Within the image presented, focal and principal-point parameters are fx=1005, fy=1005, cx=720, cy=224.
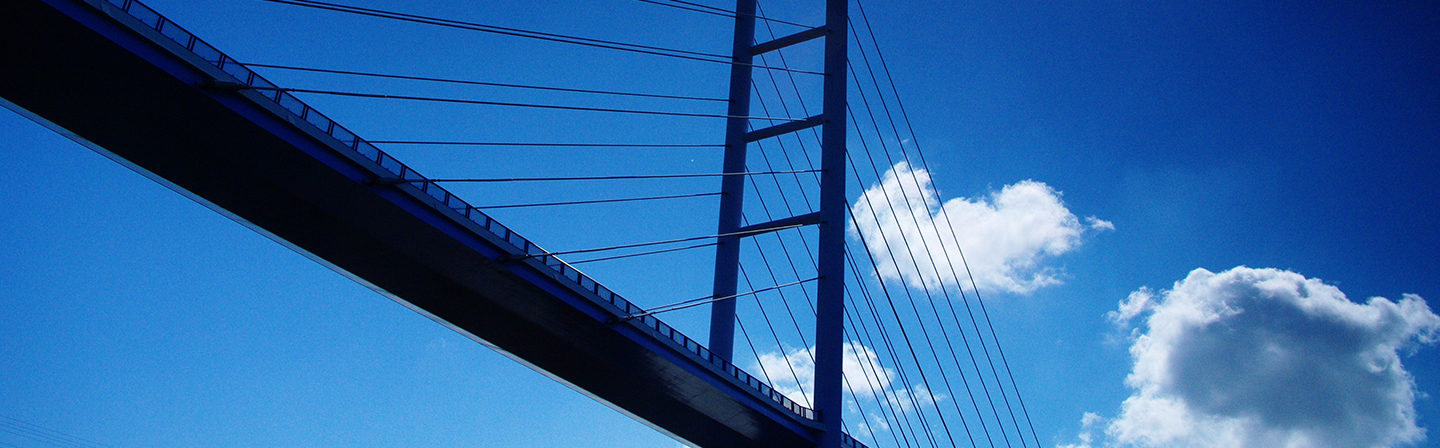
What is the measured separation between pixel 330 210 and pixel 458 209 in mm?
2522

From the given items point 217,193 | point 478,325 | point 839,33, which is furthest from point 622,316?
point 839,33

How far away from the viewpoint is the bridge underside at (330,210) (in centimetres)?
1634

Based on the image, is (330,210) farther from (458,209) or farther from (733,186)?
(733,186)

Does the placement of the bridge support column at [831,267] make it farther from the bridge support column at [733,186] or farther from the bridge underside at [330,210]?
the bridge support column at [733,186]

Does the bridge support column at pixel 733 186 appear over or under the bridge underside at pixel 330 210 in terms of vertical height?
over

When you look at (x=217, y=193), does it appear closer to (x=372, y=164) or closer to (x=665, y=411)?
(x=372, y=164)

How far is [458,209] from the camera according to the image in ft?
69.3

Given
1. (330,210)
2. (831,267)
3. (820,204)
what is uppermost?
(820,204)

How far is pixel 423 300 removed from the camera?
75.6 ft

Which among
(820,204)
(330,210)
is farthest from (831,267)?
(330,210)

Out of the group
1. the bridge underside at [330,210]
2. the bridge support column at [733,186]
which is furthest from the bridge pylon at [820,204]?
the bridge underside at [330,210]

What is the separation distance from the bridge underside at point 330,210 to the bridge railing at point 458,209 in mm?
235

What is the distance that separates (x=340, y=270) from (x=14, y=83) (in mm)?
7354

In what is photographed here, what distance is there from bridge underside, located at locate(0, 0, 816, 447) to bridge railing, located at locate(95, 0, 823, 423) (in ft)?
0.77
